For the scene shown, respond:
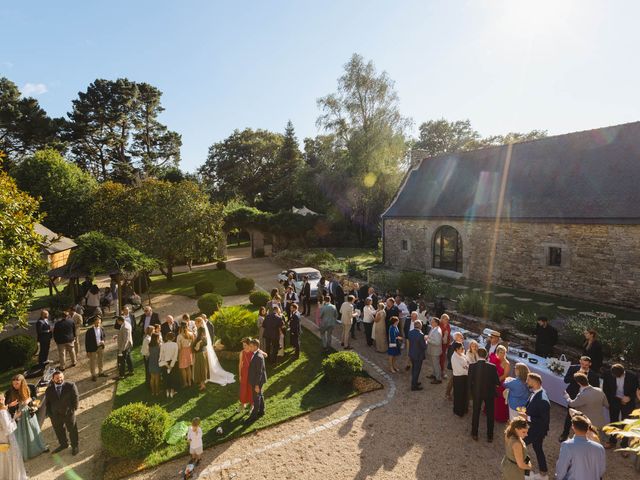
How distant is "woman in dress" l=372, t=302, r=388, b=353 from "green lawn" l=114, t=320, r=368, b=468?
202cm

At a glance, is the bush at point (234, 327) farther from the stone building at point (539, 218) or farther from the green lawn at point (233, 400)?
the stone building at point (539, 218)

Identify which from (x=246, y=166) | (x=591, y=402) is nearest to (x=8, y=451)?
(x=591, y=402)

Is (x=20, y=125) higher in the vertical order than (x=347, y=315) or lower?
higher

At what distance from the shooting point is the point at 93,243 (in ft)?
51.6

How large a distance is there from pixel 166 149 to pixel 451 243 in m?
42.5

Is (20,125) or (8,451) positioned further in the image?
(20,125)

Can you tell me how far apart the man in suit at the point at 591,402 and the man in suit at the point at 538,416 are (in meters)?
0.78

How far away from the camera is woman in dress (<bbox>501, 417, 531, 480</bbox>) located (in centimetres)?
488

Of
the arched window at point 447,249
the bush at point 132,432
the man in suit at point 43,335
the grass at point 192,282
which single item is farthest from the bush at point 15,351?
the arched window at point 447,249

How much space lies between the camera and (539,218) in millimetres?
17250

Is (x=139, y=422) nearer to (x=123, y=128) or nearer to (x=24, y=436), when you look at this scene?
(x=24, y=436)

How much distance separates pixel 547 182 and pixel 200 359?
1821 cm

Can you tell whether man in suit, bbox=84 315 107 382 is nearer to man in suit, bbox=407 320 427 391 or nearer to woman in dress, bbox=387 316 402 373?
woman in dress, bbox=387 316 402 373

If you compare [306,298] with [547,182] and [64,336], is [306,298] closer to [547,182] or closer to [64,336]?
[64,336]
